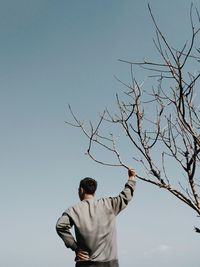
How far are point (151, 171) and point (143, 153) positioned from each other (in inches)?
9.6

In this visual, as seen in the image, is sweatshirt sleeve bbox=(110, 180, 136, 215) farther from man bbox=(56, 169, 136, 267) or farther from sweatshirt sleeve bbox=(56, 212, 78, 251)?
sweatshirt sleeve bbox=(56, 212, 78, 251)

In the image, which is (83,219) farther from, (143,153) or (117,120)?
(117,120)

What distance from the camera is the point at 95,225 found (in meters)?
3.10

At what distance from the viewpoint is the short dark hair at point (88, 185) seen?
329cm

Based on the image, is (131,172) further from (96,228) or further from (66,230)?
(66,230)

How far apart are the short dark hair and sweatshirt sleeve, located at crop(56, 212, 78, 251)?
1.05 feet

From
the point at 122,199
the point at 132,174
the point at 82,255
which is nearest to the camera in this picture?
the point at 82,255

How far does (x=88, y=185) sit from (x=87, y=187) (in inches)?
0.9

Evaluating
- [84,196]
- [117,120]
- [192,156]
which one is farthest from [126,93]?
[84,196]

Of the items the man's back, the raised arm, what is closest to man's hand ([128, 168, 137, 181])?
the raised arm

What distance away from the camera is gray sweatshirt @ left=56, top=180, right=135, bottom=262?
3.06 metres

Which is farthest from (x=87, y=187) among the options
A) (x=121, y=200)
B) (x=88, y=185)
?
(x=121, y=200)

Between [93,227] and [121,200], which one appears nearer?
[93,227]

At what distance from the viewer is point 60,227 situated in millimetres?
3131
